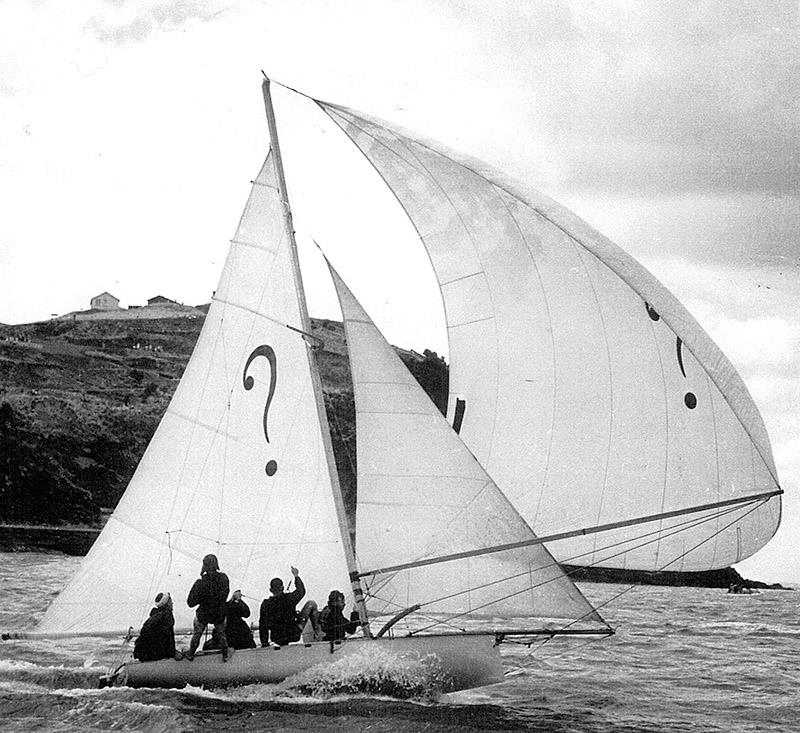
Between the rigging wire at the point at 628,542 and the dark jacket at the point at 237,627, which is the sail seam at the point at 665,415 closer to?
the rigging wire at the point at 628,542

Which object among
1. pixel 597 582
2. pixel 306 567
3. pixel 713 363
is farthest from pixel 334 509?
pixel 597 582

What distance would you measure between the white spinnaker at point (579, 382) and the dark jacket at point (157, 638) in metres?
5.60

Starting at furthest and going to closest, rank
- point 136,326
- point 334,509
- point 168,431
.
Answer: point 136,326 < point 168,431 < point 334,509

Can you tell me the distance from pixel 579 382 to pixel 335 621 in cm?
528

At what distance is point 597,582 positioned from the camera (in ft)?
240

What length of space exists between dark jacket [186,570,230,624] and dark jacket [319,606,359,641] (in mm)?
1619

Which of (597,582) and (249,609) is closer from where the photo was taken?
(249,609)

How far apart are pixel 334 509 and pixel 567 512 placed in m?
4.08

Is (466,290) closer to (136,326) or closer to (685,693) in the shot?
(685,693)

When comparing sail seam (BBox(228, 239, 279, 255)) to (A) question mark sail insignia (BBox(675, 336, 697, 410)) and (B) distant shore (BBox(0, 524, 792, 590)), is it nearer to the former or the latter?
(A) question mark sail insignia (BBox(675, 336, 697, 410))

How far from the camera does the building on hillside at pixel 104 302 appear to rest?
17232 centimetres

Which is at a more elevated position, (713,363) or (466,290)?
(466,290)

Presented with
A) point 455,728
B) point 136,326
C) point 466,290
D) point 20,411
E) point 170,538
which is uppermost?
point 136,326

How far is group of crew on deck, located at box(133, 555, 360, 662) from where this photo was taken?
690 inches
